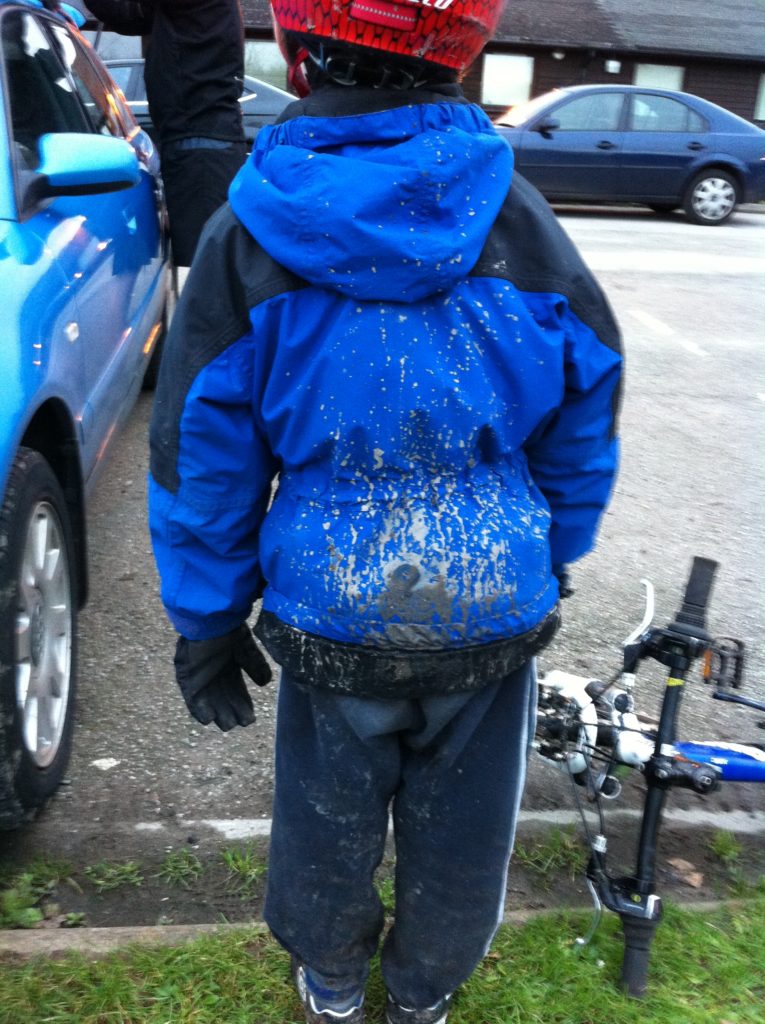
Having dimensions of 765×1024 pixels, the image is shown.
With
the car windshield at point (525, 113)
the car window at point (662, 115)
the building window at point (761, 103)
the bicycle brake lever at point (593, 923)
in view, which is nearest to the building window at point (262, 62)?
the car windshield at point (525, 113)

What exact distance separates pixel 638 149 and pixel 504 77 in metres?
10.4

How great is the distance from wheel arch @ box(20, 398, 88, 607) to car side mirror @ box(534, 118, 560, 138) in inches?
483

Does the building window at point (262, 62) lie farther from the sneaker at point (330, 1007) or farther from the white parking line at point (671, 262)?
the sneaker at point (330, 1007)

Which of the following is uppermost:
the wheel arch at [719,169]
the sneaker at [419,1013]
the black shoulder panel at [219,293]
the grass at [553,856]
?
the black shoulder panel at [219,293]

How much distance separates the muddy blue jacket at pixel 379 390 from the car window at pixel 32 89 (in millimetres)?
1579

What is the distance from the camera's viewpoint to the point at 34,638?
2523 mm

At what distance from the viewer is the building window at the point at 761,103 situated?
2522 centimetres

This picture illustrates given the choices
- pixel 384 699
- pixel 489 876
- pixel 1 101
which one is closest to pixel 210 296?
pixel 384 699

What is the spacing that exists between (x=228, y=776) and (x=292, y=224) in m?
1.77

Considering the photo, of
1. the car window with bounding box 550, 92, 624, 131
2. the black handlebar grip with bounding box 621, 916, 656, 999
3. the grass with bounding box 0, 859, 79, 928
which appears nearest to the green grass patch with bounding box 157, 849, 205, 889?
the grass with bounding box 0, 859, 79, 928

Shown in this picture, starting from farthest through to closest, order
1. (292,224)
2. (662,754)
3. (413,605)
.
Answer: (662,754)
(413,605)
(292,224)

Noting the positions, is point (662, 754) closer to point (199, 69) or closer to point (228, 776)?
point (228, 776)

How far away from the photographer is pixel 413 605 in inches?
65.0

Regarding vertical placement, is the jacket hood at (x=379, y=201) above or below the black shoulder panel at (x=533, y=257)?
above
